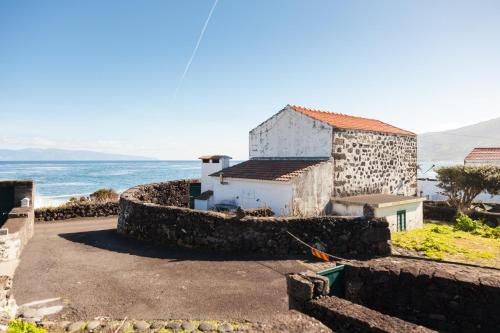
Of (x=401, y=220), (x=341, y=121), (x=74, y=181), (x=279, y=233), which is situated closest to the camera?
(x=279, y=233)

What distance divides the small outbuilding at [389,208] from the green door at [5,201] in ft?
61.4

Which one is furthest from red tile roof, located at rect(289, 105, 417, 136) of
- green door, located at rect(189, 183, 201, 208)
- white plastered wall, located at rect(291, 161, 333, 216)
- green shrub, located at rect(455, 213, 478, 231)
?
green door, located at rect(189, 183, 201, 208)

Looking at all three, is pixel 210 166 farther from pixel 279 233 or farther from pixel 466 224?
pixel 466 224

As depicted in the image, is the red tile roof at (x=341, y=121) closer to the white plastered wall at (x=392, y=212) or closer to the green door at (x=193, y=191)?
the white plastered wall at (x=392, y=212)

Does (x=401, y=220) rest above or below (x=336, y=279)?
below

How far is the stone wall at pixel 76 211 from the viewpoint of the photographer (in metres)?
20.8

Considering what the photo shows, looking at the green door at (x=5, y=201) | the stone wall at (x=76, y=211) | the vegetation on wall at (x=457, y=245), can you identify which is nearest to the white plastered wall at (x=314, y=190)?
the vegetation on wall at (x=457, y=245)

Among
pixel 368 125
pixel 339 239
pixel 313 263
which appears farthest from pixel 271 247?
pixel 368 125

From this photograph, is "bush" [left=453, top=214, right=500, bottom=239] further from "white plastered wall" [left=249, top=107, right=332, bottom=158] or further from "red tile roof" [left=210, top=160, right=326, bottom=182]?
"red tile roof" [left=210, top=160, right=326, bottom=182]

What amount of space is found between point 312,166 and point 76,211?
15.5 meters

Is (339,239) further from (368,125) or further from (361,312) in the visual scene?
(368,125)

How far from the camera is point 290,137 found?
22750mm

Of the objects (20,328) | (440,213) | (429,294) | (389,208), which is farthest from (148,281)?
(440,213)

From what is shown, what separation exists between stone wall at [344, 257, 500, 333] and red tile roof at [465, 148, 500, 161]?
32002mm
